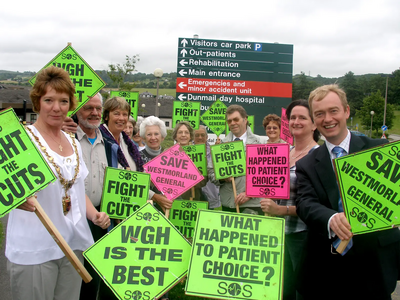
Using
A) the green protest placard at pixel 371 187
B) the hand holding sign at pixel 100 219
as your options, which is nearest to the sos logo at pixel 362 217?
the green protest placard at pixel 371 187

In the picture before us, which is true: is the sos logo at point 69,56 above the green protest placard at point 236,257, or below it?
above

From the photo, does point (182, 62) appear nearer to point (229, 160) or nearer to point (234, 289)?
point (229, 160)

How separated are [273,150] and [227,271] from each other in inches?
58.9

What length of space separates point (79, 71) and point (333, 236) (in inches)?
141

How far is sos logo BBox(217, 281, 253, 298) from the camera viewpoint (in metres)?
2.40

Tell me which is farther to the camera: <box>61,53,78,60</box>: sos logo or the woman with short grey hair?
the woman with short grey hair

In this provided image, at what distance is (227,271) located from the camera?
8.06 ft

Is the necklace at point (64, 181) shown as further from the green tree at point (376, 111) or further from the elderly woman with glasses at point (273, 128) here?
the green tree at point (376, 111)

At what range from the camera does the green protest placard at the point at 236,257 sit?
241 centimetres

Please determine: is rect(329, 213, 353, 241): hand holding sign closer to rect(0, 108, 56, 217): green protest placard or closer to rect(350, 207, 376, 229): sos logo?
rect(350, 207, 376, 229): sos logo

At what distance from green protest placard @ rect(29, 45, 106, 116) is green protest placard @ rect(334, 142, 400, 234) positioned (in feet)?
10.1

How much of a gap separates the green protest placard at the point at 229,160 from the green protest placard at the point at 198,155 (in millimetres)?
679

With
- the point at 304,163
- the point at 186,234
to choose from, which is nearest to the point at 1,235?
the point at 186,234

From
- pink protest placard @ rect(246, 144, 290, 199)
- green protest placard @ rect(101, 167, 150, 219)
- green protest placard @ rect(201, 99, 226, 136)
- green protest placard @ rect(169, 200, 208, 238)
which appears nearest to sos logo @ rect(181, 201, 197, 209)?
green protest placard @ rect(169, 200, 208, 238)
